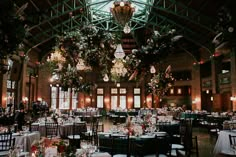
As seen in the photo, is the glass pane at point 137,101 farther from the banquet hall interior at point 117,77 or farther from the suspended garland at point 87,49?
the suspended garland at point 87,49

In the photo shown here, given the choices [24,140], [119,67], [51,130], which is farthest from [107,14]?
[24,140]

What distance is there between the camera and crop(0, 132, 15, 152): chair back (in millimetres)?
5082

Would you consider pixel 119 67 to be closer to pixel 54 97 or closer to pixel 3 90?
pixel 3 90

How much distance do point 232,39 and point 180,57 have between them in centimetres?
1716

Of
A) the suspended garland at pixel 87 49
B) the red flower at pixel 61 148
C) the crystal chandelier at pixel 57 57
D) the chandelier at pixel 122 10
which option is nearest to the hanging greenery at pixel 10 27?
the red flower at pixel 61 148

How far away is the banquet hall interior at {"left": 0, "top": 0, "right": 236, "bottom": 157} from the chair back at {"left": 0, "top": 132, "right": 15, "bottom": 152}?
0.07ft

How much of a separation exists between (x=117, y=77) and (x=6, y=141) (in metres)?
7.42

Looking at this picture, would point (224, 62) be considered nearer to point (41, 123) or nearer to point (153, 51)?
point (153, 51)

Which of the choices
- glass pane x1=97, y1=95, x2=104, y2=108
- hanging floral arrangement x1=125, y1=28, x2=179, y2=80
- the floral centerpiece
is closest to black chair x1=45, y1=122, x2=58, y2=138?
hanging floral arrangement x1=125, y1=28, x2=179, y2=80

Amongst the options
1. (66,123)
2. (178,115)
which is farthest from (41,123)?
(178,115)

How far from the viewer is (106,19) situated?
20.0m

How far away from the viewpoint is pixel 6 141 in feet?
16.7

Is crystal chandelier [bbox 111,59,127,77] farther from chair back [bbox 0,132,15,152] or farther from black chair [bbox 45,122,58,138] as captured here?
chair back [bbox 0,132,15,152]

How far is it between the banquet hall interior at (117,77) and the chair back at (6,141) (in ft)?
0.07
